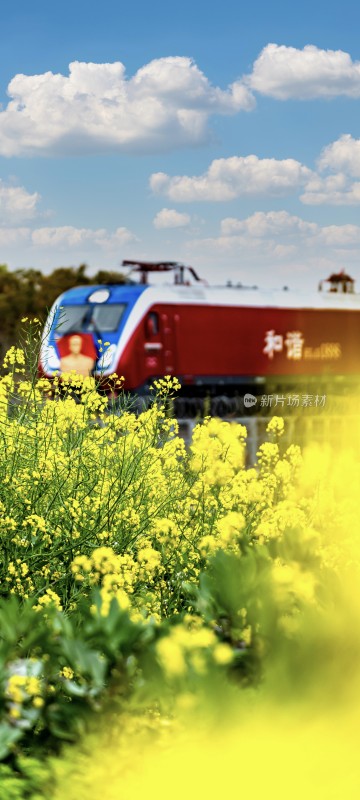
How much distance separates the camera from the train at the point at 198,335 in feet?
58.7

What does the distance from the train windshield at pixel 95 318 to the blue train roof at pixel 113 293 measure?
4.9 inches

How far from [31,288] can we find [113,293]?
52.2 feet

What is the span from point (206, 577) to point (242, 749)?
95cm

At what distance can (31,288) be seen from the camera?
111 ft

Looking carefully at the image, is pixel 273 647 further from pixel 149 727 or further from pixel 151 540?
pixel 151 540

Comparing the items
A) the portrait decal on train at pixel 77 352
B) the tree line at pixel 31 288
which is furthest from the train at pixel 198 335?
the tree line at pixel 31 288

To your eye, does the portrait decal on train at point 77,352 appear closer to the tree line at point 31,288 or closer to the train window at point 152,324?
the train window at point 152,324

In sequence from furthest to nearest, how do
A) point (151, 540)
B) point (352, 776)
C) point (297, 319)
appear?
point (297, 319)
point (151, 540)
point (352, 776)

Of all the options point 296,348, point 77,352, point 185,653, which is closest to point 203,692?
point 185,653

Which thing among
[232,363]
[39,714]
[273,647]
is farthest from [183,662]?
[232,363]

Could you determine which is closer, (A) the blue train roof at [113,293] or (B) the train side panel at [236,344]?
(B) the train side panel at [236,344]

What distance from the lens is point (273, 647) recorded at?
2.55m

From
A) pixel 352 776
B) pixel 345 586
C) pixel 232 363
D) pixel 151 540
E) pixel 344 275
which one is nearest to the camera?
pixel 352 776

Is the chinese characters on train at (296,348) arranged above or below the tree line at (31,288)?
below
